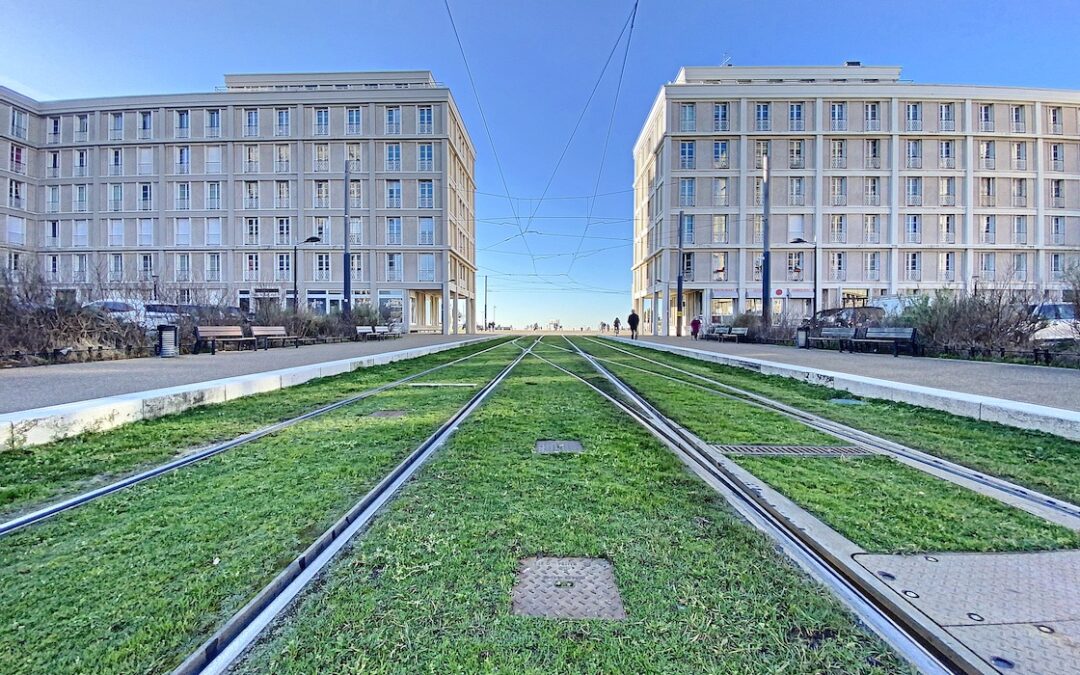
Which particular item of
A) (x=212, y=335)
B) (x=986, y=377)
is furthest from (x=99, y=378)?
(x=986, y=377)

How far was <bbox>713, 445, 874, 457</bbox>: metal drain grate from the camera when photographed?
179 inches

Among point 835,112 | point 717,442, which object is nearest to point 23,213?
point 717,442

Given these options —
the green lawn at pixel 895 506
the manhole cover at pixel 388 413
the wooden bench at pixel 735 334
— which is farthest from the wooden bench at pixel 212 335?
the wooden bench at pixel 735 334

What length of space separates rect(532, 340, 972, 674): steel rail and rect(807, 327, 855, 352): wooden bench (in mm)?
14858

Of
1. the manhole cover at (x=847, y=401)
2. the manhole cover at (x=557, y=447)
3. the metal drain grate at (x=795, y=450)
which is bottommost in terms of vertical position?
the metal drain grate at (x=795, y=450)

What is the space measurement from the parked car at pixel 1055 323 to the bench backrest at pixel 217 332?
2159 centimetres

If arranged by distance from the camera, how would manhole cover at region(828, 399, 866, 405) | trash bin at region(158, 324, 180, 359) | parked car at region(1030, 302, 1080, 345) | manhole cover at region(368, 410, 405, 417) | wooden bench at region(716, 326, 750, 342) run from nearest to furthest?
1. manhole cover at region(368, 410, 405, 417)
2. manhole cover at region(828, 399, 866, 405)
3. parked car at region(1030, 302, 1080, 345)
4. trash bin at region(158, 324, 180, 359)
5. wooden bench at region(716, 326, 750, 342)

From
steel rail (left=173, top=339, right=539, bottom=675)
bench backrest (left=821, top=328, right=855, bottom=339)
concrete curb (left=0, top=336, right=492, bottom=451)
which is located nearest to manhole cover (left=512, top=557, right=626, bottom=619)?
steel rail (left=173, top=339, right=539, bottom=675)

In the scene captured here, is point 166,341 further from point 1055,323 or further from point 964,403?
point 1055,323

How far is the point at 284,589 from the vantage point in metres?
2.20

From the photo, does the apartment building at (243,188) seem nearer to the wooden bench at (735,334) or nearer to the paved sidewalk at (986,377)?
the wooden bench at (735,334)

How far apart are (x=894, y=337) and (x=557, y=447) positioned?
13468mm

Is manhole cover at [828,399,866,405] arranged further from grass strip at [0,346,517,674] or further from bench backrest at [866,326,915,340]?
bench backrest at [866,326,915,340]

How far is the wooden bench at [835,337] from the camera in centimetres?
1672
